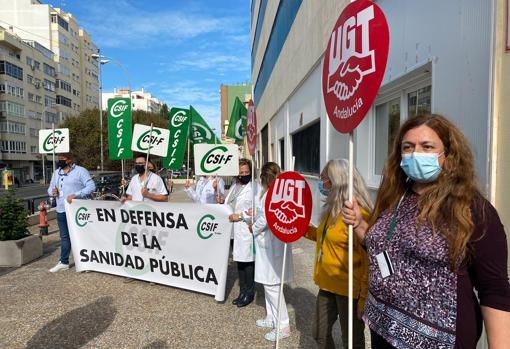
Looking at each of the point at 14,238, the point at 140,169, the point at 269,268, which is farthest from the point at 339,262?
the point at 14,238

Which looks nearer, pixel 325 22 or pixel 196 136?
pixel 325 22

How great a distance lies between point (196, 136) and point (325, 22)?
3846 millimetres

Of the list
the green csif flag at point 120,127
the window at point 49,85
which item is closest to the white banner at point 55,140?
the green csif flag at point 120,127

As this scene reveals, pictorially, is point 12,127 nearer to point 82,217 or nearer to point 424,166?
point 82,217

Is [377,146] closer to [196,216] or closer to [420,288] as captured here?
[196,216]

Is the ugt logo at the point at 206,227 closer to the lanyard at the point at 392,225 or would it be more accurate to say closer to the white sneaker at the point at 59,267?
the white sneaker at the point at 59,267

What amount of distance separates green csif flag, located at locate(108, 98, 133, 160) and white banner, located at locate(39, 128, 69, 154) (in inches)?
49.1

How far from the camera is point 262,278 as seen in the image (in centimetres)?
389

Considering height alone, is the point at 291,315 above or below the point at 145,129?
below

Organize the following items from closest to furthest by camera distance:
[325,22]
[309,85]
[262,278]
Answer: [262,278] < [325,22] < [309,85]

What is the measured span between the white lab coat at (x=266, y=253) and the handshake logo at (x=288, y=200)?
594mm

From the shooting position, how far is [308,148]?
36.6ft

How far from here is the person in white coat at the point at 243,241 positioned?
452cm

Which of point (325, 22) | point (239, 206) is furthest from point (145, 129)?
point (325, 22)
